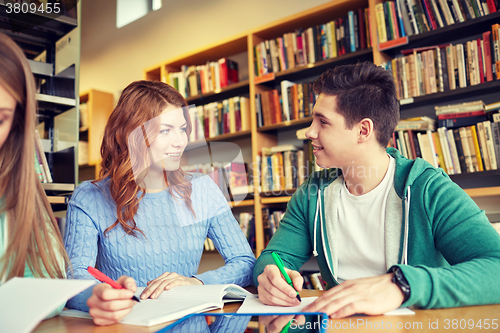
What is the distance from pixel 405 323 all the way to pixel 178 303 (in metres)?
0.38

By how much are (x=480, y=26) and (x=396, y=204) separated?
150cm

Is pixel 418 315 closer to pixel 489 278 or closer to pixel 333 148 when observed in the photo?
pixel 489 278

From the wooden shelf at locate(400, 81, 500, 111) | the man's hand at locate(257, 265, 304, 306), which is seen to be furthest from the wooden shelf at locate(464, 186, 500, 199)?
the man's hand at locate(257, 265, 304, 306)

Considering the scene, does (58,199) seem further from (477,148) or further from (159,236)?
(477,148)

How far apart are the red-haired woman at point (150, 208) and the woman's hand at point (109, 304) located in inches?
12.9

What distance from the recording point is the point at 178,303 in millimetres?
661

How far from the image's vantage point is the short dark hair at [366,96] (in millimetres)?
1192

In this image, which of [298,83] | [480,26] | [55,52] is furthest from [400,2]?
[55,52]

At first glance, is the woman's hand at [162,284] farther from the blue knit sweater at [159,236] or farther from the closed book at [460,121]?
the closed book at [460,121]

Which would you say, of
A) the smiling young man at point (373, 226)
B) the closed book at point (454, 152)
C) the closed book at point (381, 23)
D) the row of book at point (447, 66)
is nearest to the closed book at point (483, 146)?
the closed book at point (454, 152)

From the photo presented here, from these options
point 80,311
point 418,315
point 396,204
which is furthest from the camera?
point 396,204

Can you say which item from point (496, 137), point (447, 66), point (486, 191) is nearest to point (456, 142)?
point (496, 137)

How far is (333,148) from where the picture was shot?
121 centimetres

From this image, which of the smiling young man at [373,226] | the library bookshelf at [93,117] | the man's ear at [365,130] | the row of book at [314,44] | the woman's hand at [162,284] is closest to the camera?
the smiling young man at [373,226]
